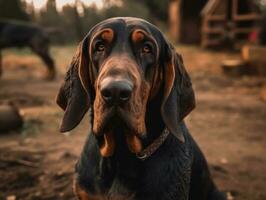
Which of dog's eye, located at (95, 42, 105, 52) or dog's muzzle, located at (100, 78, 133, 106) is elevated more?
dog's eye, located at (95, 42, 105, 52)

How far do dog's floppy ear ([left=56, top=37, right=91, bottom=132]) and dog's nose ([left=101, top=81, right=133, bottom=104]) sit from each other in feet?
1.78

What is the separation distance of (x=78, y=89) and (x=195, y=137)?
13.8 ft

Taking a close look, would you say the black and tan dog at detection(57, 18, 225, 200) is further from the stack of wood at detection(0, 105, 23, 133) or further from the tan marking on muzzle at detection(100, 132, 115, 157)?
the stack of wood at detection(0, 105, 23, 133)

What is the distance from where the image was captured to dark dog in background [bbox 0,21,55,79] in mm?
13492

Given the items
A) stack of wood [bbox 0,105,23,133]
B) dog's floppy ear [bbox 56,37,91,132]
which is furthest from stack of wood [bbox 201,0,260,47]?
dog's floppy ear [bbox 56,37,91,132]

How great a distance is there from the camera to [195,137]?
704 centimetres

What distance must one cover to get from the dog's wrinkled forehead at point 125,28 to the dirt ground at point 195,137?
228cm

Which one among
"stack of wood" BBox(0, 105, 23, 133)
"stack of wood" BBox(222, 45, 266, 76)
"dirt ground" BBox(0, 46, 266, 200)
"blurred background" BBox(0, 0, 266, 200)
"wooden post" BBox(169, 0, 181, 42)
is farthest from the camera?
"wooden post" BBox(169, 0, 181, 42)

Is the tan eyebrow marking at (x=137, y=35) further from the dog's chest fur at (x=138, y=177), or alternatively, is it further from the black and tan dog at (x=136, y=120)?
the dog's chest fur at (x=138, y=177)

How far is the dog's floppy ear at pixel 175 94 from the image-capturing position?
9.85 ft

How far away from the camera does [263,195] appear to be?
4824 mm

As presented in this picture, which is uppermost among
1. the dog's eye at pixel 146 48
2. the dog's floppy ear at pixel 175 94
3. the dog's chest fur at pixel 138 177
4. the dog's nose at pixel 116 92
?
the dog's eye at pixel 146 48

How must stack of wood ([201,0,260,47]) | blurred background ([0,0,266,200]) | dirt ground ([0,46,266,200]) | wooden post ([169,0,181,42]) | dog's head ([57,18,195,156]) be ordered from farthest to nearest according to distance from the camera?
1. wooden post ([169,0,181,42])
2. stack of wood ([201,0,260,47])
3. blurred background ([0,0,266,200])
4. dirt ground ([0,46,266,200])
5. dog's head ([57,18,195,156])

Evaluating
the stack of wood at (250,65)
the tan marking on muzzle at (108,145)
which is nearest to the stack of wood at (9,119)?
the tan marking on muzzle at (108,145)
